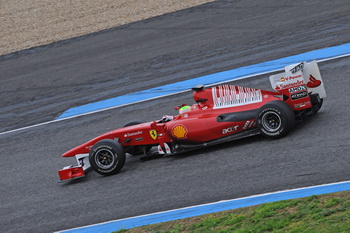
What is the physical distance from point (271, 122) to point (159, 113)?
146 inches

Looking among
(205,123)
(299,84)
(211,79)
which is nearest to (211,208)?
(205,123)

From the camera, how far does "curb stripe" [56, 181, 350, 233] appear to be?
758 cm

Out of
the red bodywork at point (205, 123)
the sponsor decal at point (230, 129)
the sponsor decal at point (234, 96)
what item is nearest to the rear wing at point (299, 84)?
the red bodywork at point (205, 123)

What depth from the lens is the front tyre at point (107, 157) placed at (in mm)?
9836

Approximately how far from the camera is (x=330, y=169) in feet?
26.5

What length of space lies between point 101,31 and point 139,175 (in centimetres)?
1145

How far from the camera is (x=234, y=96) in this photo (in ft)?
31.9

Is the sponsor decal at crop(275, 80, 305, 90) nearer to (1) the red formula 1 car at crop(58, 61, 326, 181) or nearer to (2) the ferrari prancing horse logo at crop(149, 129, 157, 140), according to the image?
(1) the red formula 1 car at crop(58, 61, 326, 181)

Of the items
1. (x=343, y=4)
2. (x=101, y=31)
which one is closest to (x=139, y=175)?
(x=343, y=4)

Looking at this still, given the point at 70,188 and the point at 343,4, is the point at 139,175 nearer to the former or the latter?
the point at 70,188

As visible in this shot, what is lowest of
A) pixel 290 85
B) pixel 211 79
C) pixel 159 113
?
pixel 290 85

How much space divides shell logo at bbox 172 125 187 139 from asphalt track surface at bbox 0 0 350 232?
40 cm

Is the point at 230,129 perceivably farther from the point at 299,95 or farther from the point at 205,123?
the point at 299,95

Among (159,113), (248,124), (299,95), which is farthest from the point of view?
(159,113)
